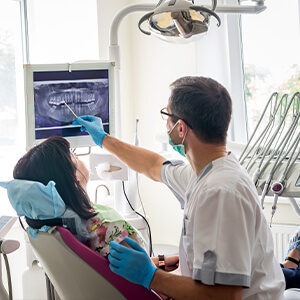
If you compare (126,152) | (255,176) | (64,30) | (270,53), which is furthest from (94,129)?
(270,53)

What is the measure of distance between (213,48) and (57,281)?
2034mm

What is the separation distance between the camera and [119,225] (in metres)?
1.65

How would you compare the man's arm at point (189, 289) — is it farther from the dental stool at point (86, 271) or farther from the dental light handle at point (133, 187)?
the dental light handle at point (133, 187)

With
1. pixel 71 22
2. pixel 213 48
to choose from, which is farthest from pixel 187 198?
pixel 71 22

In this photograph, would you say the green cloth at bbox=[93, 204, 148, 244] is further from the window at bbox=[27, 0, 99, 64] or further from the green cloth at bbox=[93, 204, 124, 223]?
the window at bbox=[27, 0, 99, 64]

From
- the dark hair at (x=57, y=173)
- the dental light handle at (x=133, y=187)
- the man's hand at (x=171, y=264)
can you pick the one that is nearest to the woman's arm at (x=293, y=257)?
the man's hand at (x=171, y=264)

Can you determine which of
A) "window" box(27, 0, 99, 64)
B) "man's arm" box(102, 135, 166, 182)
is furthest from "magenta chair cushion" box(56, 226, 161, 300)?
"window" box(27, 0, 99, 64)

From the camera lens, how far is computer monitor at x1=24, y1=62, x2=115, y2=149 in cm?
208

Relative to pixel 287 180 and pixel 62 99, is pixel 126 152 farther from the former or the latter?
pixel 287 180

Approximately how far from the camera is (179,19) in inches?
67.9

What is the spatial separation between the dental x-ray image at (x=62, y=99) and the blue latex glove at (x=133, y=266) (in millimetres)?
832

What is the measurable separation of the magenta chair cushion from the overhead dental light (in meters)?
0.86

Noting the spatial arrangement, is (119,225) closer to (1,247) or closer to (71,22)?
(1,247)

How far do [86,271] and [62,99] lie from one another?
2.97ft
